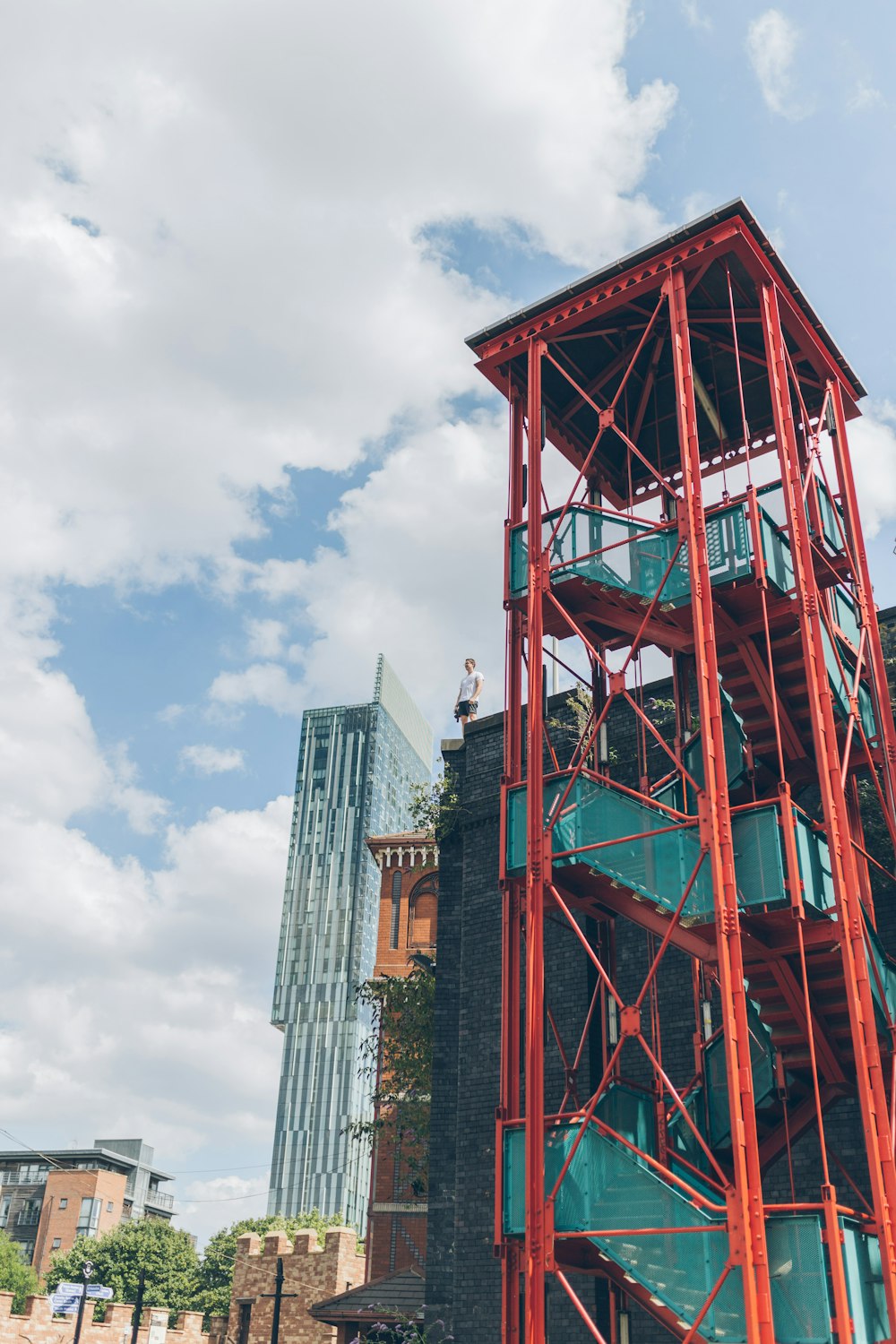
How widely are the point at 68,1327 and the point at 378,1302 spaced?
62.9ft

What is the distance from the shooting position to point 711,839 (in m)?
12.1

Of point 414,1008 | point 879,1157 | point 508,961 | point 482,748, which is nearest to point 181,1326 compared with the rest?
point 414,1008

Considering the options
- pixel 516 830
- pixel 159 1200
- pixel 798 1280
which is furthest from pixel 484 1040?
pixel 159 1200

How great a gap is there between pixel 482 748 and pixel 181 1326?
30.7 metres

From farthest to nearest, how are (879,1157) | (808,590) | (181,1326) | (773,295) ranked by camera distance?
(181,1326), (773,295), (808,590), (879,1157)

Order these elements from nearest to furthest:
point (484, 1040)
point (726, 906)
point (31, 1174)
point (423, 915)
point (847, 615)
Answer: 1. point (726, 906)
2. point (847, 615)
3. point (484, 1040)
4. point (423, 915)
5. point (31, 1174)

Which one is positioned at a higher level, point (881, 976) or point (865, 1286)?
point (881, 976)

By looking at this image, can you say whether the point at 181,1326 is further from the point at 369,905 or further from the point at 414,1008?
the point at 369,905

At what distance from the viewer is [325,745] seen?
18662 centimetres

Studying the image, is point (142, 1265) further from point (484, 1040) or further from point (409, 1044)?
A: point (484, 1040)

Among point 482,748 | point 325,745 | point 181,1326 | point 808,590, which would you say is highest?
point 325,745

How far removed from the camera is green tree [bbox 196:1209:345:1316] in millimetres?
62281

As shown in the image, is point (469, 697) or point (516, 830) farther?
point (469, 697)

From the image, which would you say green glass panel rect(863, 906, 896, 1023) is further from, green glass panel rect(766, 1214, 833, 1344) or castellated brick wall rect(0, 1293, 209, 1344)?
castellated brick wall rect(0, 1293, 209, 1344)
